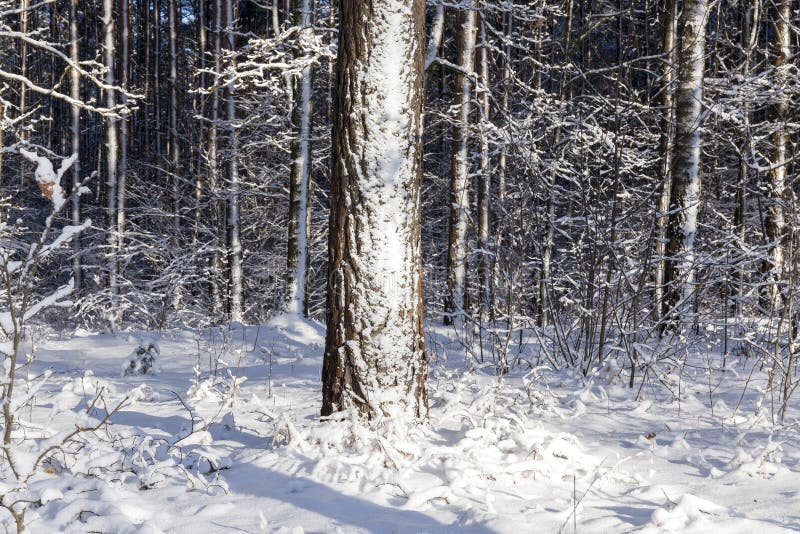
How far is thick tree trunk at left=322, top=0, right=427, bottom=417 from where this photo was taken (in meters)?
3.11

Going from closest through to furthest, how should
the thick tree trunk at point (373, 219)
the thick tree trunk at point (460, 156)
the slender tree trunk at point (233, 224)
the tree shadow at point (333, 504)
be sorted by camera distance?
1. the tree shadow at point (333, 504)
2. the thick tree trunk at point (373, 219)
3. the thick tree trunk at point (460, 156)
4. the slender tree trunk at point (233, 224)

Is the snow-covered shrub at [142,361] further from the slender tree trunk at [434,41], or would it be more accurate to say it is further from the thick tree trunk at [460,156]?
the slender tree trunk at [434,41]

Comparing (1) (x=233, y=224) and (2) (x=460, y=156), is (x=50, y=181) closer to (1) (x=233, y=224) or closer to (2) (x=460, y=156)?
(2) (x=460, y=156)

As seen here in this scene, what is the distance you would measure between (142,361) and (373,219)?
11.2 feet

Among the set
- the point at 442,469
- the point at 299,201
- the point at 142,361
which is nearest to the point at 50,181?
the point at 442,469

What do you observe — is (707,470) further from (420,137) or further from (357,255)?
(420,137)

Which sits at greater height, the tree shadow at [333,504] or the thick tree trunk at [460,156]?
the thick tree trunk at [460,156]

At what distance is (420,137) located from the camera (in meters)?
3.29

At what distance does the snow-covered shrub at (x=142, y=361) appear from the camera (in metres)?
5.43

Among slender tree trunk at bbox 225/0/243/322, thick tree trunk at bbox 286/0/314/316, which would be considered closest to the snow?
thick tree trunk at bbox 286/0/314/316

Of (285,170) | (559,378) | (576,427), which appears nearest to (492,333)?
(559,378)

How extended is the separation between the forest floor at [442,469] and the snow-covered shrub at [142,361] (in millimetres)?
1224

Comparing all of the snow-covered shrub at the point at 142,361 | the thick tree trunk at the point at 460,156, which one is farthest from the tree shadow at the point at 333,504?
the thick tree trunk at the point at 460,156

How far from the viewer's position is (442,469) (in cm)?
282
